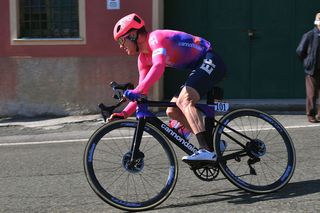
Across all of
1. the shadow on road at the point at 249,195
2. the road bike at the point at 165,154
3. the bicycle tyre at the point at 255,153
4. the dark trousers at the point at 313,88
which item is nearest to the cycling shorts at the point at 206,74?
the road bike at the point at 165,154

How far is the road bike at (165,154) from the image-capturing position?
14.6ft

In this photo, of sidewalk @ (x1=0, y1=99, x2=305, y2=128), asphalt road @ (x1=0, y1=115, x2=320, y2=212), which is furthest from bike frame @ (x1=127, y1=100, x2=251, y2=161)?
sidewalk @ (x1=0, y1=99, x2=305, y2=128)

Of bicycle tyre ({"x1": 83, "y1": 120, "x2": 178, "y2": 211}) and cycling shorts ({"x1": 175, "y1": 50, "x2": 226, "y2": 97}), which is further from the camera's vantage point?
cycling shorts ({"x1": 175, "y1": 50, "x2": 226, "y2": 97})

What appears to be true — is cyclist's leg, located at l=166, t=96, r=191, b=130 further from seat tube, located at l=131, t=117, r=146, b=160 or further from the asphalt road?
the asphalt road

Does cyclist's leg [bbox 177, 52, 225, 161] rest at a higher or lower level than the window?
lower

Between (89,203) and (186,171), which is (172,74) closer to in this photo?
(186,171)

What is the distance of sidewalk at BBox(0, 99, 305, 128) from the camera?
10133 mm

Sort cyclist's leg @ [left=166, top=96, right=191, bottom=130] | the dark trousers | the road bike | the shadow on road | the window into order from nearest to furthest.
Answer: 1. the road bike
2. the shadow on road
3. cyclist's leg @ [left=166, top=96, right=191, bottom=130]
4. the dark trousers
5. the window

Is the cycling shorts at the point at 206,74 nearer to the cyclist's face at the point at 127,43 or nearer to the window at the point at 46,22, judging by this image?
the cyclist's face at the point at 127,43

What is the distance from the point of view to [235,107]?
10.3 metres

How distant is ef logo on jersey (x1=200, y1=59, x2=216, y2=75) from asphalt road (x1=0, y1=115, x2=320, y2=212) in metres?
1.19

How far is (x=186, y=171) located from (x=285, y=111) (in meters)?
5.13

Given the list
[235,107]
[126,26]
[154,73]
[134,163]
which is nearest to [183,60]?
[154,73]

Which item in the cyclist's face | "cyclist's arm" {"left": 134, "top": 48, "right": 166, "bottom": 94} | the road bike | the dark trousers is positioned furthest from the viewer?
the dark trousers
